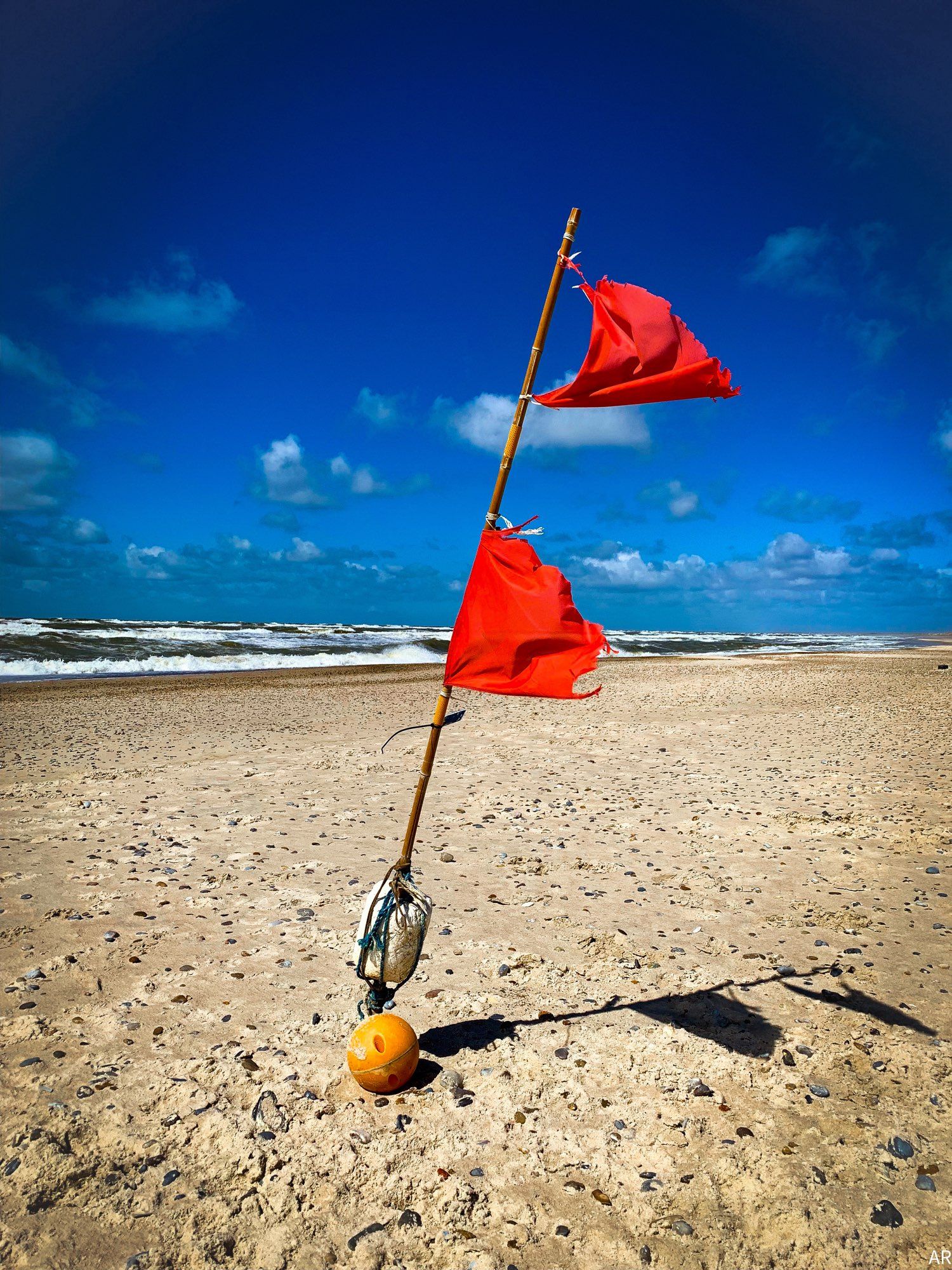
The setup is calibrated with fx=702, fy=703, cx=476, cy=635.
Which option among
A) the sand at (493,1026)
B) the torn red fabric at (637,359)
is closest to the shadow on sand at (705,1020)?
the sand at (493,1026)

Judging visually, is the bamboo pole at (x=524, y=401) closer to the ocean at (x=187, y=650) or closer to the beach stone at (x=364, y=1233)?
the beach stone at (x=364, y=1233)

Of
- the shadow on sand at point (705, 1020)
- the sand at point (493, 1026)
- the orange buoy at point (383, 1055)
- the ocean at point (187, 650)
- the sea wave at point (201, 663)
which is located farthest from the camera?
the ocean at point (187, 650)

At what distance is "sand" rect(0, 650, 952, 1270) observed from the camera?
11.9ft

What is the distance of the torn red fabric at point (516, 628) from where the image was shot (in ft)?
15.3

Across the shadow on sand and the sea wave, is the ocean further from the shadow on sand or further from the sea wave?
the shadow on sand

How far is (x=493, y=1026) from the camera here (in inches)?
209

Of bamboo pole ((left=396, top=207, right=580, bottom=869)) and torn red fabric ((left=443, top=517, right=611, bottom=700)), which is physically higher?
bamboo pole ((left=396, top=207, right=580, bottom=869))

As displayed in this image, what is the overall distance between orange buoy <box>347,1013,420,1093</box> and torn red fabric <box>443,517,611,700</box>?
2.28 meters

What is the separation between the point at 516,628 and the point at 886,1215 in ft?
12.1

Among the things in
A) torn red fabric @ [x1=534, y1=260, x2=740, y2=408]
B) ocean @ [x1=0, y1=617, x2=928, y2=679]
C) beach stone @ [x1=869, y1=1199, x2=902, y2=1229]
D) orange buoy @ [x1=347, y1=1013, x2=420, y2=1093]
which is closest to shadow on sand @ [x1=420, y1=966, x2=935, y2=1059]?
orange buoy @ [x1=347, y1=1013, x2=420, y2=1093]

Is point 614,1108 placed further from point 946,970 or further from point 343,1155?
point 946,970

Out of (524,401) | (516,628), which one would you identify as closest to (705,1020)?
(516,628)

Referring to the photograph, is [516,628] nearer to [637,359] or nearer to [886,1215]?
[637,359]

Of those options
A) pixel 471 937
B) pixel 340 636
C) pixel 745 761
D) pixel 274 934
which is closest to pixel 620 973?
pixel 471 937
